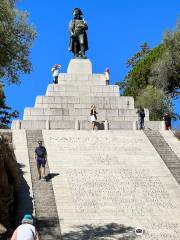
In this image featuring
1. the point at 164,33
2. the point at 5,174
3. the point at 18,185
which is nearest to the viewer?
the point at 5,174

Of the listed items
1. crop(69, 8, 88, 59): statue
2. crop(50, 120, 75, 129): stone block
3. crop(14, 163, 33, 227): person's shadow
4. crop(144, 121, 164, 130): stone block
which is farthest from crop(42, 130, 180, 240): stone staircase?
crop(69, 8, 88, 59): statue

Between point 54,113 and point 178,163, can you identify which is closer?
point 178,163

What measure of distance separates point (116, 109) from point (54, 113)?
367cm

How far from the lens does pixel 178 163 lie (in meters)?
27.0

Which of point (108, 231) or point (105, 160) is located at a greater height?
point (105, 160)

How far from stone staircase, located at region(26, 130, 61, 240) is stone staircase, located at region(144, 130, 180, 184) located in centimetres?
513

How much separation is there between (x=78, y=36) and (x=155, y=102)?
1448cm

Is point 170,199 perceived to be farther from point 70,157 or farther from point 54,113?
point 54,113

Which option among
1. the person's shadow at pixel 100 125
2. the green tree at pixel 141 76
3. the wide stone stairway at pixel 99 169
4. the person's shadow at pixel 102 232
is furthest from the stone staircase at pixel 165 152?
the green tree at pixel 141 76

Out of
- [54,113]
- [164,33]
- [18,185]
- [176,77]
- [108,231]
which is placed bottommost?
[108,231]

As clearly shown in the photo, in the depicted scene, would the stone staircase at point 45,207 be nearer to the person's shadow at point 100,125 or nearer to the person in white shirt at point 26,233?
the person in white shirt at point 26,233

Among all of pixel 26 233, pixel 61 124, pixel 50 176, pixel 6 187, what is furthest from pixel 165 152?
pixel 26 233

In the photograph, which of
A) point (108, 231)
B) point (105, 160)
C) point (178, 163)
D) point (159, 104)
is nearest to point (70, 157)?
point (105, 160)

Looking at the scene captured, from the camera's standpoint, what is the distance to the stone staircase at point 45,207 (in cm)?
1902
